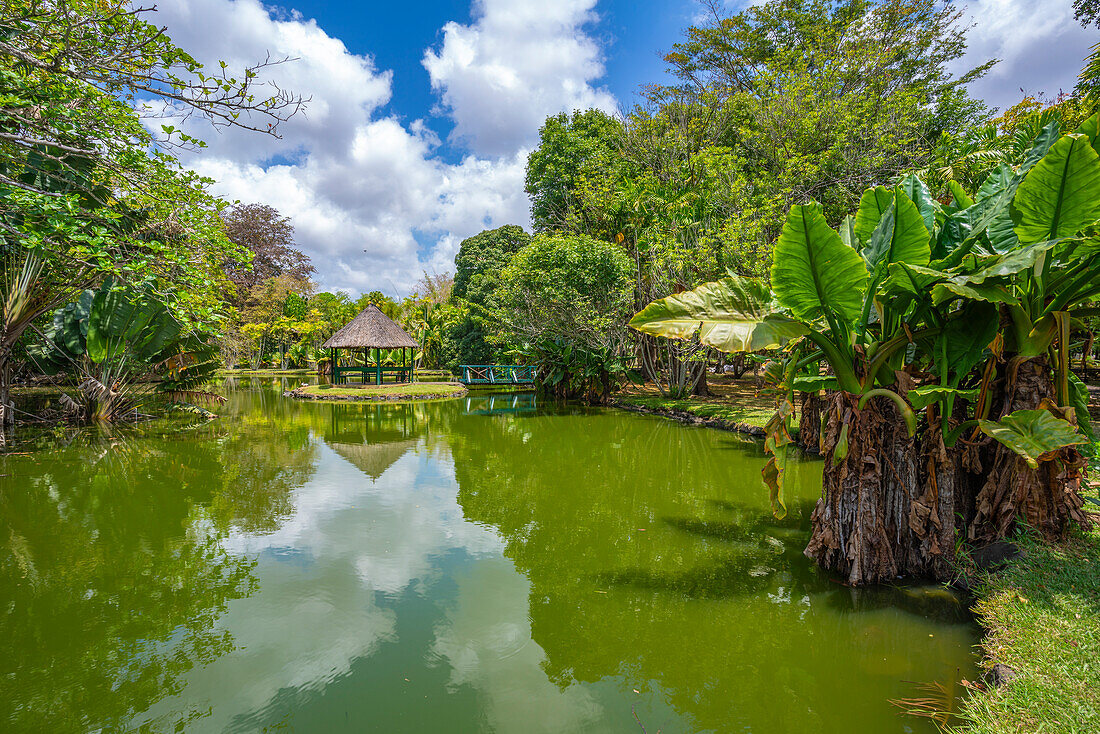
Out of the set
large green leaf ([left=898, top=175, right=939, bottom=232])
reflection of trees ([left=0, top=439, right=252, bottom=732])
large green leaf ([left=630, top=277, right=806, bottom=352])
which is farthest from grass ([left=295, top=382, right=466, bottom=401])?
large green leaf ([left=898, top=175, right=939, bottom=232])

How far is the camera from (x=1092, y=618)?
2383mm

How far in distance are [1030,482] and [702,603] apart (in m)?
2.24

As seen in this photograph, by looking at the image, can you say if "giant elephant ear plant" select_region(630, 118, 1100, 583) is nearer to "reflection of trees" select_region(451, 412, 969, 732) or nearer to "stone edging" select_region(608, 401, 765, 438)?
"reflection of trees" select_region(451, 412, 969, 732)

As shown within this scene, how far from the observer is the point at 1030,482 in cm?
313

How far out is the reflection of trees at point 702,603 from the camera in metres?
2.45

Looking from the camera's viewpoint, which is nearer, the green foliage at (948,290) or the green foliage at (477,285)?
the green foliage at (948,290)

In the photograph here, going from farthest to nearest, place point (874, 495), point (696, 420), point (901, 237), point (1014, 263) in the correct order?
point (696, 420) < point (874, 495) < point (901, 237) < point (1014, 263)

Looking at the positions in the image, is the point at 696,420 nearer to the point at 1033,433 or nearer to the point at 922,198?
the point at 922,198

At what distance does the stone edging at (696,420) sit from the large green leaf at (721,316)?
5454 mm

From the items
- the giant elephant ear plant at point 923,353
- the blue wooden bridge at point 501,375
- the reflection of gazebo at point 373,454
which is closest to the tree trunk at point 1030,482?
the giant elephant ear plant at point 923,353

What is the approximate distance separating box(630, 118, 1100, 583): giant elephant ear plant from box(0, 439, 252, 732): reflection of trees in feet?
11.8

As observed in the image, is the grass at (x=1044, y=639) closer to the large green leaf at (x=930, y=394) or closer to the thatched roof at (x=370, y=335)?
the large green leaf at (x=930, y=394)

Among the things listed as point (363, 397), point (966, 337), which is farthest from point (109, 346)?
point (966, 337)

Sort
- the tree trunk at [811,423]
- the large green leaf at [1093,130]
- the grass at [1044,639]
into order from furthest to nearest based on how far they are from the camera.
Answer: the tree trunk at [811,423] < the large green leaf at [1093,130] < the grass at [1044,639]
